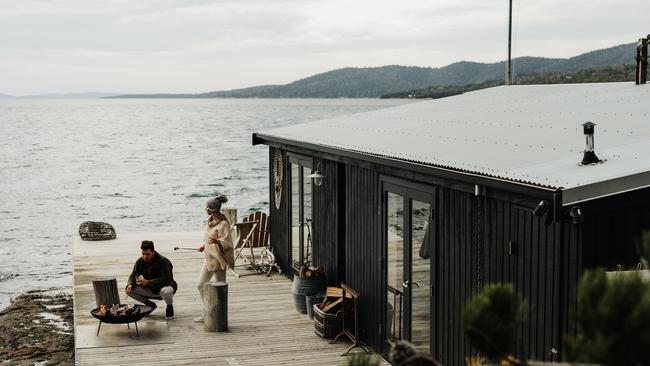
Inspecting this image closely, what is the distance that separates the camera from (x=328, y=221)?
12984mm

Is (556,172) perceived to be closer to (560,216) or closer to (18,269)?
(560,216)

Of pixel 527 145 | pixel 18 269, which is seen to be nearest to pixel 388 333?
pixel 527 145

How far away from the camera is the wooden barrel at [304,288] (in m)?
12.8

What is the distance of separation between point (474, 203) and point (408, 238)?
1.55 meters

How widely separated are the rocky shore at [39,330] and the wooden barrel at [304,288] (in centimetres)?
337

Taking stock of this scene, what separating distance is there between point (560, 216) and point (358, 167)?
520 cm

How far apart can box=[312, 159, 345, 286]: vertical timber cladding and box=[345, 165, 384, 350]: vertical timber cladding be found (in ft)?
0.90

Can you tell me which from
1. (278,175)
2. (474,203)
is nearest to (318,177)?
(278,175)

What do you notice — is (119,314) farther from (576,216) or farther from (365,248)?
(576,216)

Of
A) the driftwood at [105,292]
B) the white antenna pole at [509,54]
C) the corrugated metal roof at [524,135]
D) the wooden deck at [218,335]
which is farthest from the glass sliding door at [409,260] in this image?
the white antenna pole at [509,54]

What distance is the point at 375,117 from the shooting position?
14836mm

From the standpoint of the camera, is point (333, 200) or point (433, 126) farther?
point (333, 200)

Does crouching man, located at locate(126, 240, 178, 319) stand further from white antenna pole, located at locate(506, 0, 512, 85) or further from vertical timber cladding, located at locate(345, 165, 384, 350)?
white antenna pole, located at locate(506, 0, 512, 85)

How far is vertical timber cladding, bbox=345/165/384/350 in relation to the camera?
10.9 m
